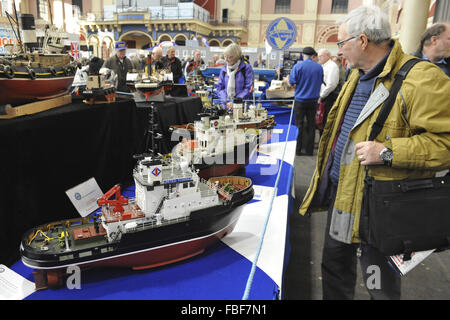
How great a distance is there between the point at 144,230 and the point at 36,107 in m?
2.11

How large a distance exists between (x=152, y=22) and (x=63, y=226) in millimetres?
36642

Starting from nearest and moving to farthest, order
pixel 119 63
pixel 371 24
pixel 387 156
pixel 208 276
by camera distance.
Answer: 1. pixel 387 156
2. pixel 371 24
3. pixel 208 276
4. pixel 119 63

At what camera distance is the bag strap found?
2.33 m

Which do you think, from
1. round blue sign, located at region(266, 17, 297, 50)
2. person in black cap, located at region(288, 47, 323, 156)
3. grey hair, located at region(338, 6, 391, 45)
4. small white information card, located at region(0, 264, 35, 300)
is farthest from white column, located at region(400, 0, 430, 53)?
small white information card, located at region(0, 264, 35, 300)

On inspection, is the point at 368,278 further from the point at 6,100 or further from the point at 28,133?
the point at 6,100

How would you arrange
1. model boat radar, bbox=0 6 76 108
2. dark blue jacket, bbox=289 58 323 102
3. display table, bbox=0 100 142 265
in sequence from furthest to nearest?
dark blue jacket, bbox=289 58 323 102 → model boat radar, bbox=0 6 76 108 → display table, bbox=0 100 142 265

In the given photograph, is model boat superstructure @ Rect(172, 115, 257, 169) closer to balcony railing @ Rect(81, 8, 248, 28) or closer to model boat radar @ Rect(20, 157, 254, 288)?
model boat radar @ Rect(20, 157, 254, 288)

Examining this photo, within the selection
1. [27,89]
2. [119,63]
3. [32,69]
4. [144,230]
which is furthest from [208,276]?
[119,63]

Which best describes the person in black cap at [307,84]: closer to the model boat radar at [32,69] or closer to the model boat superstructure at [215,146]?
the model boat superstructure at [215,146]

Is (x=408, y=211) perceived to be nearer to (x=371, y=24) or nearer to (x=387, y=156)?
(x=387, y=156)

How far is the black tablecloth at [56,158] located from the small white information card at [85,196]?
122mm

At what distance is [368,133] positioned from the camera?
2.50 metres

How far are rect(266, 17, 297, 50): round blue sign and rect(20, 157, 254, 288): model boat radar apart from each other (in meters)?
4.75
